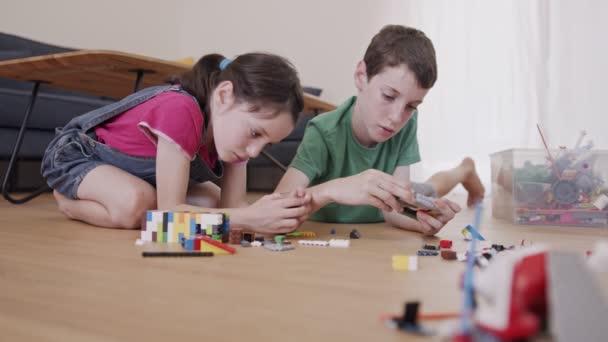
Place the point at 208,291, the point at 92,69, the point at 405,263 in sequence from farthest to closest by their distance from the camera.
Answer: the point at 92,69 → the point at 405,263 → the point at 208,291

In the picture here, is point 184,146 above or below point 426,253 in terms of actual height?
above

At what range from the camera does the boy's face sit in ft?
4.63

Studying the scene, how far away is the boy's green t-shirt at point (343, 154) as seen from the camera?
5.04 feet

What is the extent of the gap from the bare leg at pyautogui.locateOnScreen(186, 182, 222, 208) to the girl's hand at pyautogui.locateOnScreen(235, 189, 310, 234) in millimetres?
439

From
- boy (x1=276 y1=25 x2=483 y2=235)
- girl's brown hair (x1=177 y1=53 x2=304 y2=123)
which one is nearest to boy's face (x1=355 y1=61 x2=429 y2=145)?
boy (x1=276 y1=25 x2=483 y2=235)

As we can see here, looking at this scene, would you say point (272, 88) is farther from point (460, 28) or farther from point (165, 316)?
point (460, 28)

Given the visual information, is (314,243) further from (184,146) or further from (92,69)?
(92,69)

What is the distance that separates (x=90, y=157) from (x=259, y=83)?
542 millimetres

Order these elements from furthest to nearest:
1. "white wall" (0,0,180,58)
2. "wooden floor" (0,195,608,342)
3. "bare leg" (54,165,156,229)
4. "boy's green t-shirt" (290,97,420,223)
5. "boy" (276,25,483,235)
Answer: "white wall" (0,0,180,58) → "boy's green t-shirt" (290,97,420,223) → "bare leg" (54,165,156,229) → "boy" (276,25,483,235) → "wooden floor" (0,195,608,342)

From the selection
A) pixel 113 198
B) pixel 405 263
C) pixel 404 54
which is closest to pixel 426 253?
pixel 405 263

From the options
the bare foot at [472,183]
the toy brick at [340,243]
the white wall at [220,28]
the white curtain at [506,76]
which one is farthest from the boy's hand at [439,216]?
the white wall at [220,28]

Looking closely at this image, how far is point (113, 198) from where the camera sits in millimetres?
1387

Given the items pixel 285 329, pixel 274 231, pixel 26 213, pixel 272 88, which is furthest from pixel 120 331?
pixel 26 213

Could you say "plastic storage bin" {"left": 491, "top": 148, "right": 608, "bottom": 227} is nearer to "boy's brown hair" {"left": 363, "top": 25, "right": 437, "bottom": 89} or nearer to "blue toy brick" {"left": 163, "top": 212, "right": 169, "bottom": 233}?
"boy's brown hair" {"left": 363, "top": 25, "right": 437, "bottom": 89}
